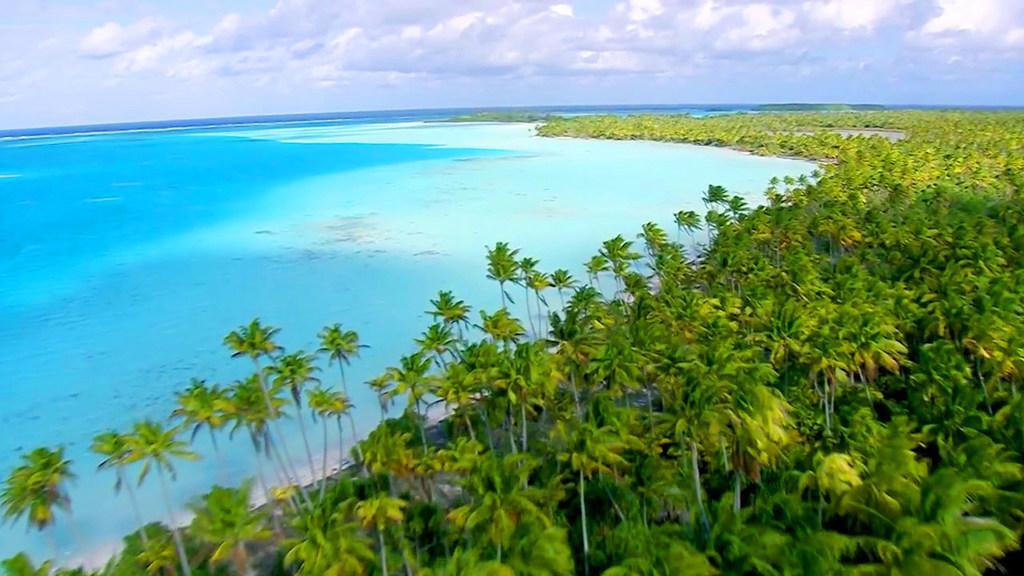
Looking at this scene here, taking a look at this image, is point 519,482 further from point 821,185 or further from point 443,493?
point 821,185

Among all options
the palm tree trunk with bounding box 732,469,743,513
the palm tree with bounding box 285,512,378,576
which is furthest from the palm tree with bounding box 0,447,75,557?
the palm tree trunk with bounding box 732,469,743,513

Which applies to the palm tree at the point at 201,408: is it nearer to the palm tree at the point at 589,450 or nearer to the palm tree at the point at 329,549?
the palm tree at the point at 329,549

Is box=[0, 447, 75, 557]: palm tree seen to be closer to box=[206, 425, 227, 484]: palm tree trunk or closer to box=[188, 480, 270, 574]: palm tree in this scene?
box=[188, 480, 270, 574]: palm tree

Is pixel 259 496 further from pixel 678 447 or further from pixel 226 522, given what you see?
pixel 678 447

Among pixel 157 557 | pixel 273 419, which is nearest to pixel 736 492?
pixel 273 419

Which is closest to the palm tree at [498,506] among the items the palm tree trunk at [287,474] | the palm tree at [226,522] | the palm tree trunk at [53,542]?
the palm tree at [226,522]

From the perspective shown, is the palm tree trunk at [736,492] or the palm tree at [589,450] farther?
the palm tree trunk at [736,492]
